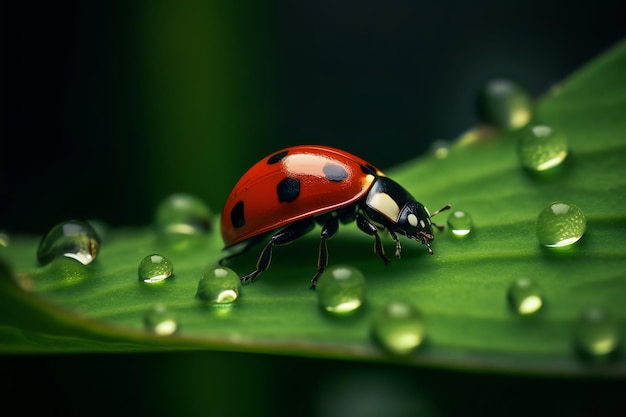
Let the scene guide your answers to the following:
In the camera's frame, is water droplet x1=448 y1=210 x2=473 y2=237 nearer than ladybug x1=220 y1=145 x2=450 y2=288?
Yes

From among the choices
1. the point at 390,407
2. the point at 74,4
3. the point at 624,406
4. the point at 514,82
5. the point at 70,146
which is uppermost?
the point at 74,4

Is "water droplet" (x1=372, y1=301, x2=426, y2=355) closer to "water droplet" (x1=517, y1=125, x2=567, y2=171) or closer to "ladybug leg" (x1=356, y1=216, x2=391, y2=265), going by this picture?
"ladybug leg" (x1=356, y1=216, x2=391, y2=265)

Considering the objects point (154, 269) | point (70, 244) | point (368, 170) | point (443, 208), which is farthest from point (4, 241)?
point (443, 208)

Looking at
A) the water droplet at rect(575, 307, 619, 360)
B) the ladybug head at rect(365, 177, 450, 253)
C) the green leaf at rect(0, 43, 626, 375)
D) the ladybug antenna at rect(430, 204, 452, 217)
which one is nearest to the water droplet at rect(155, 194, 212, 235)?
the green leaf at rect(0, 43, 626, 375)

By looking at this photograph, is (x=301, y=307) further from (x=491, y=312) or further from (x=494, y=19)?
(x=494, y=19)

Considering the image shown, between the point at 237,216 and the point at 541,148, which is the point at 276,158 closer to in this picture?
the point at 237,216

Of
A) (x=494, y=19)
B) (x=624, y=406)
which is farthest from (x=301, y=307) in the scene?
(x=494, y=19)

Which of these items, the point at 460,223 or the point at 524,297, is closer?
the point at 524,297
